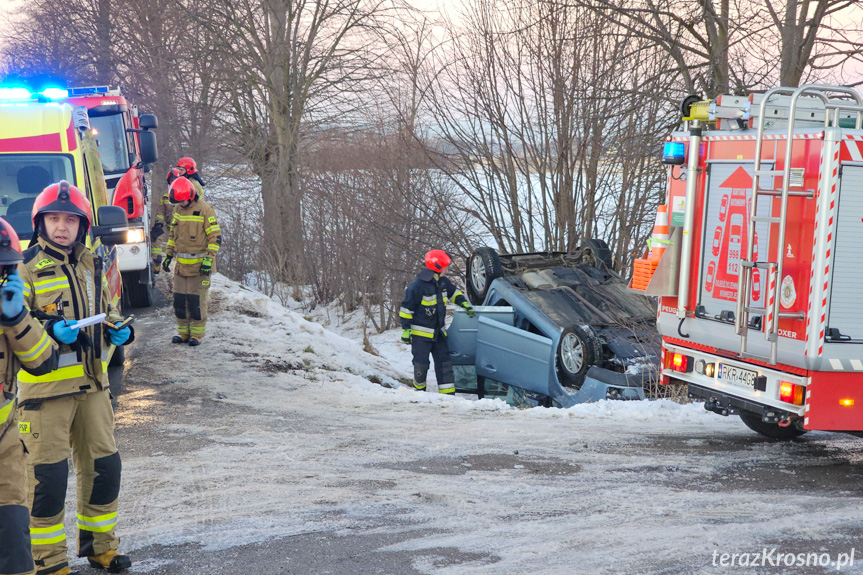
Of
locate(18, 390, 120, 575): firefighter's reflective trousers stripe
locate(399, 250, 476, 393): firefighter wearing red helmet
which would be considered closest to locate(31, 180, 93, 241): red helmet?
locate(18, 390, 120, 575): firefighter's reflective trousers stripe

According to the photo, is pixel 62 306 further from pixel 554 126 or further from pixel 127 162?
pixel 554 126

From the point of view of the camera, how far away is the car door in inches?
349

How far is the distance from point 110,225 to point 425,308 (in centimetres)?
488

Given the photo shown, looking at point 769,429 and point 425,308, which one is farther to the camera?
point 425,308

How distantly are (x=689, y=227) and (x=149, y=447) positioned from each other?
4.65 m

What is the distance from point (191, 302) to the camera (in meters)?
9.94

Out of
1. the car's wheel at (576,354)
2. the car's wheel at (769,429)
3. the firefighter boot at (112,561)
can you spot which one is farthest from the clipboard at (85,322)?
the car's wheel at (576,354)

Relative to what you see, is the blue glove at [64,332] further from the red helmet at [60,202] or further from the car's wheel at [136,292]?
the car's wheel at [136,292]

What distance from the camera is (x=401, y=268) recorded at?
18250 millimetres

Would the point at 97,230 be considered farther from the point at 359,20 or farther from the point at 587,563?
the point at 359,20

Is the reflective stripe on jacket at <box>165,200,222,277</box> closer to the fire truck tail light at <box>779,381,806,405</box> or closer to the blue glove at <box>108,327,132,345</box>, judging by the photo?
the blue glove at <box>108,327,132,345</box>

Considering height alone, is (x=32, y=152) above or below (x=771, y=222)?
above

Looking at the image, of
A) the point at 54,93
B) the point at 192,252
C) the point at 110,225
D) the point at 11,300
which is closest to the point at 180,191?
the point at 192,252

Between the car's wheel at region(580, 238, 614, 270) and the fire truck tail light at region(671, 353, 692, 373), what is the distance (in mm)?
3888
